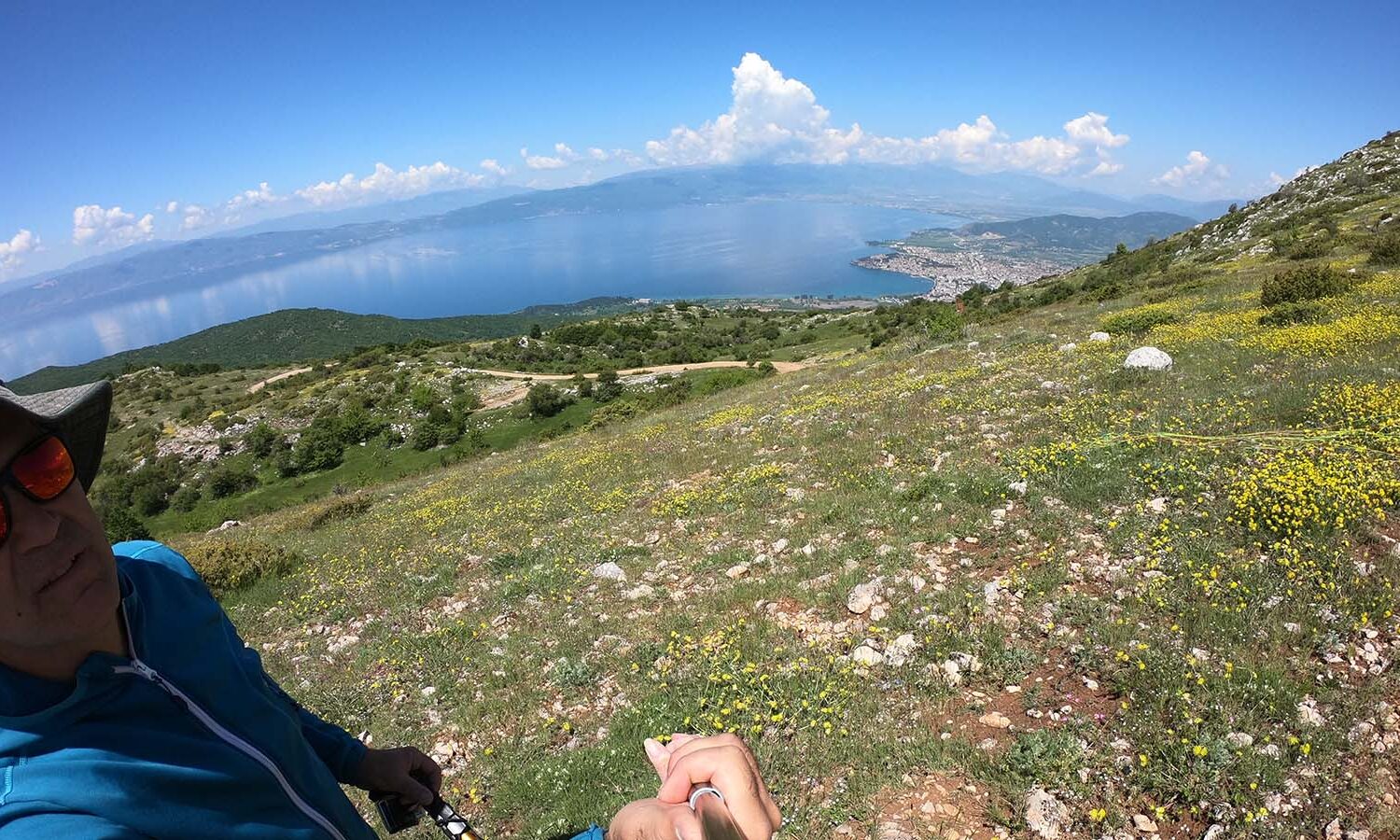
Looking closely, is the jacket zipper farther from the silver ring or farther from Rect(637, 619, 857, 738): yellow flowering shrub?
Rect(637, 619, 857, 738): yellow flowering shrub

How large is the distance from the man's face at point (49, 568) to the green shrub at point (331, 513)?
71.8 ft

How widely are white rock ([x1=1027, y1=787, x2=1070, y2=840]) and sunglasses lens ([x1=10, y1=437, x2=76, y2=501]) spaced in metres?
5.76

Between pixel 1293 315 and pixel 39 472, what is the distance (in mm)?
23158

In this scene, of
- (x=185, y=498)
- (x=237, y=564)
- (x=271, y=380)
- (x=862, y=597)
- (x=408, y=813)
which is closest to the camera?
(x=408, y=813)

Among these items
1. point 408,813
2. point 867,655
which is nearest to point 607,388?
point 867,655

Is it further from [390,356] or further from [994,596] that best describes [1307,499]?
[390,356]

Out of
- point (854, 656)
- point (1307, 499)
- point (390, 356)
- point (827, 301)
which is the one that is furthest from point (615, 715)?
point (827, 301)

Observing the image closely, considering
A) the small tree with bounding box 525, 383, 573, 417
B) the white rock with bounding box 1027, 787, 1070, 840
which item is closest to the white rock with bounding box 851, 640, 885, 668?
the white rock with bounding box 1027, 787, 1070, 840

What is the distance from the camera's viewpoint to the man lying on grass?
1626 mm

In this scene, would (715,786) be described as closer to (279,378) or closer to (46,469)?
(46,469)

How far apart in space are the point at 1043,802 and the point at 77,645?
559 centimetres

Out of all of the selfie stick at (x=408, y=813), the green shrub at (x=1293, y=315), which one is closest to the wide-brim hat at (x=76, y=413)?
the selfie stick at (x=408, y=813)

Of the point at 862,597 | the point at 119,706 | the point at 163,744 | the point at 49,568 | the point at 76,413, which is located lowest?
Answer: the point at 862,597

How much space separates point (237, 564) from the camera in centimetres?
1333
